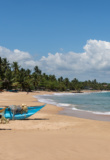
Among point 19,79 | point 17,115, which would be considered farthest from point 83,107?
point 19,79

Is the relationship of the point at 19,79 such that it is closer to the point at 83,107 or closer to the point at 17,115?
the point at 83,107

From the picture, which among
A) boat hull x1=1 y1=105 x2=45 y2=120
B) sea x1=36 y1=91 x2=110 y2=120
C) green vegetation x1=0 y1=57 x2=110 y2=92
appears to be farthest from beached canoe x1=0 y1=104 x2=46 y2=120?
green vegetation x1=0 y1=57 x2=110 y2=92

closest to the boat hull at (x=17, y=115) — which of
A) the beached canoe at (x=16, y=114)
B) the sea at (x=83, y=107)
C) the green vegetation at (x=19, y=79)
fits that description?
the beached canoe at (x=16, y=114)

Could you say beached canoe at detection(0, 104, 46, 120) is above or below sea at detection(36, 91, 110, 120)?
above

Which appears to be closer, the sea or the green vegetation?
the sea

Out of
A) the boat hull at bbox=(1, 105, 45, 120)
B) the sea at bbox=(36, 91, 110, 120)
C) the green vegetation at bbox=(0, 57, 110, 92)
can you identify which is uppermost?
the green vegetation at bbox=(0, 57, 110, 92)

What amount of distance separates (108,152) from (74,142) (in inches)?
58.9

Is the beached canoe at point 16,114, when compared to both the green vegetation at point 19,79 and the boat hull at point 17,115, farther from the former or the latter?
the green vegetation at point 19,79

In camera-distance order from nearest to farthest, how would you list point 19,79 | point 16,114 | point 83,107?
point 16,114 < point 83,107 < point 19,79

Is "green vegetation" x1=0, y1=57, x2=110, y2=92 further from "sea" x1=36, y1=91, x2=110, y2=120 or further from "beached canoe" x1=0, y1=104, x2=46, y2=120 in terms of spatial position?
"beached canoe" x1=0, y1=104, x2=46, y2=120

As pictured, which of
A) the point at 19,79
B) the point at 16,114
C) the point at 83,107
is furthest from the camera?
the point at 19,79

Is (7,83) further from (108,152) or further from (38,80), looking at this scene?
(108,152)

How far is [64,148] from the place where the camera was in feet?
20.9

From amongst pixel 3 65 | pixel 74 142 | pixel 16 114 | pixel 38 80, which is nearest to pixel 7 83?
pixel 3 65
